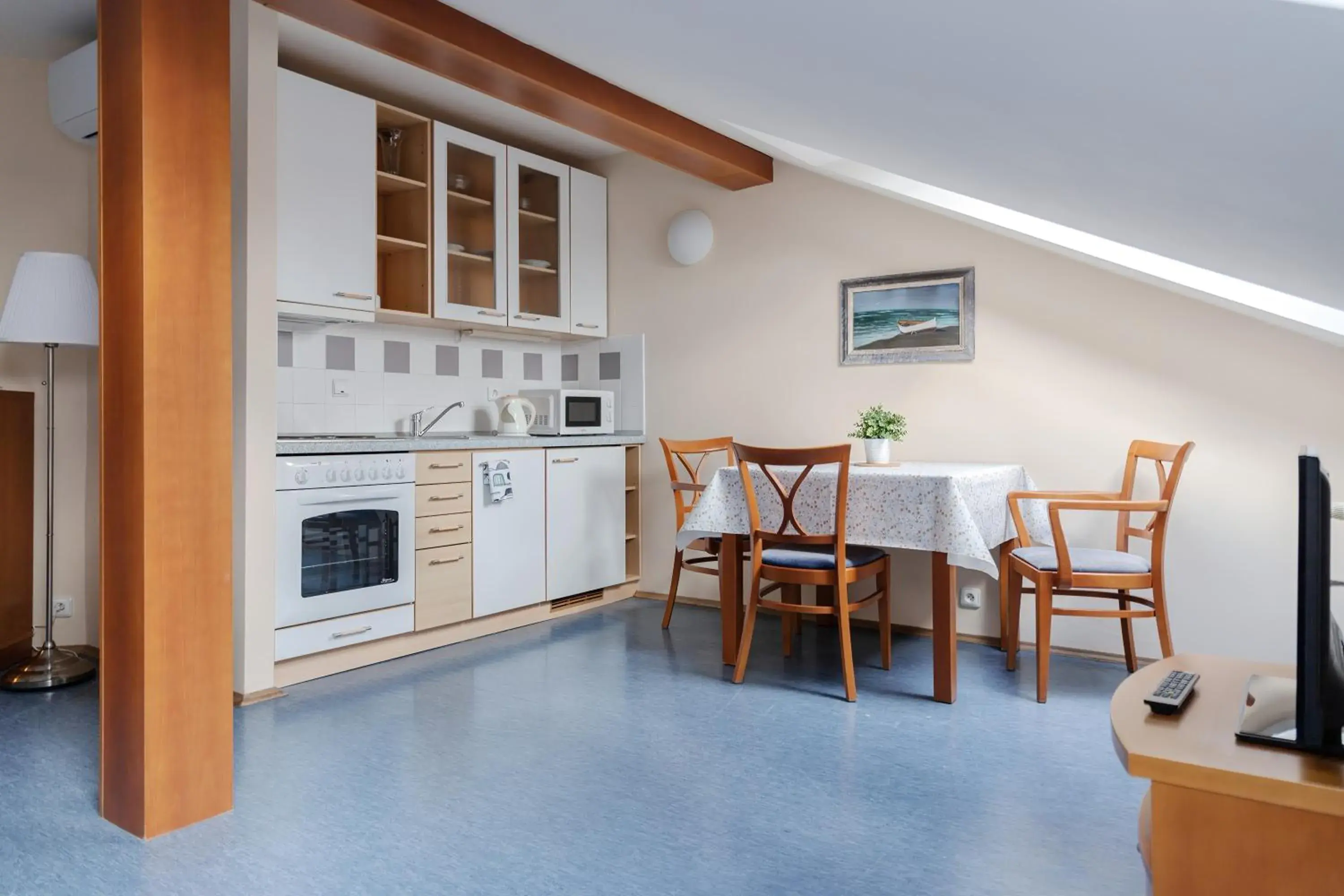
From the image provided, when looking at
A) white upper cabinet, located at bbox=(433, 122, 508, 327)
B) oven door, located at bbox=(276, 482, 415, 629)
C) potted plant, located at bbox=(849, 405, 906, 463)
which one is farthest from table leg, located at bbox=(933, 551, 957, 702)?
white upper cabinet, located at bbox=(433, 122, 508, 327)

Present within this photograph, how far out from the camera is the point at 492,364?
477 centimetres

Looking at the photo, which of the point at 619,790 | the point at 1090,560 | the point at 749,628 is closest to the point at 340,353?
the point at 749,628

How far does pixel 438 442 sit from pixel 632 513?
1485 millimetres

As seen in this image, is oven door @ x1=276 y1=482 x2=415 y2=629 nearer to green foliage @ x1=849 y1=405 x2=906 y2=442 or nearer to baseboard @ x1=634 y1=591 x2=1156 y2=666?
baseboard @ x1=634 y1=591 x2=1156 y2=666

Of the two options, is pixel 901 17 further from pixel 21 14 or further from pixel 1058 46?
pixel 21 14

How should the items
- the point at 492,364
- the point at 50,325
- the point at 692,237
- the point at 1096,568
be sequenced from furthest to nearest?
the point at 492,364
the point at 692,237
the point at 50,325
the point at 1096,568

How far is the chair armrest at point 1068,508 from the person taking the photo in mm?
2922

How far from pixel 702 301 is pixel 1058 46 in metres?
3.78

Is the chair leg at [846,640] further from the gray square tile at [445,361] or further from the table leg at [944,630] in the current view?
the gray square tile at [445,361]

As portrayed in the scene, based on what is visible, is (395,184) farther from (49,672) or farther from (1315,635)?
(1315,635)

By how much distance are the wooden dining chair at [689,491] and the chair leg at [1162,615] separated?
66.4 inches

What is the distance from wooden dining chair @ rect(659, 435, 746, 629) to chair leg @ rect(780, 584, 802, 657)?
33 cm

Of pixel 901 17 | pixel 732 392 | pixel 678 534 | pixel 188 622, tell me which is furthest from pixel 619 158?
pixel 901 17

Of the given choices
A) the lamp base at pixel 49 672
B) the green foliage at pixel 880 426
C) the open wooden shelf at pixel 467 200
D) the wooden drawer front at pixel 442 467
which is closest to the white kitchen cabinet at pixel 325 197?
the open wooden shelf at pixel 467 200
